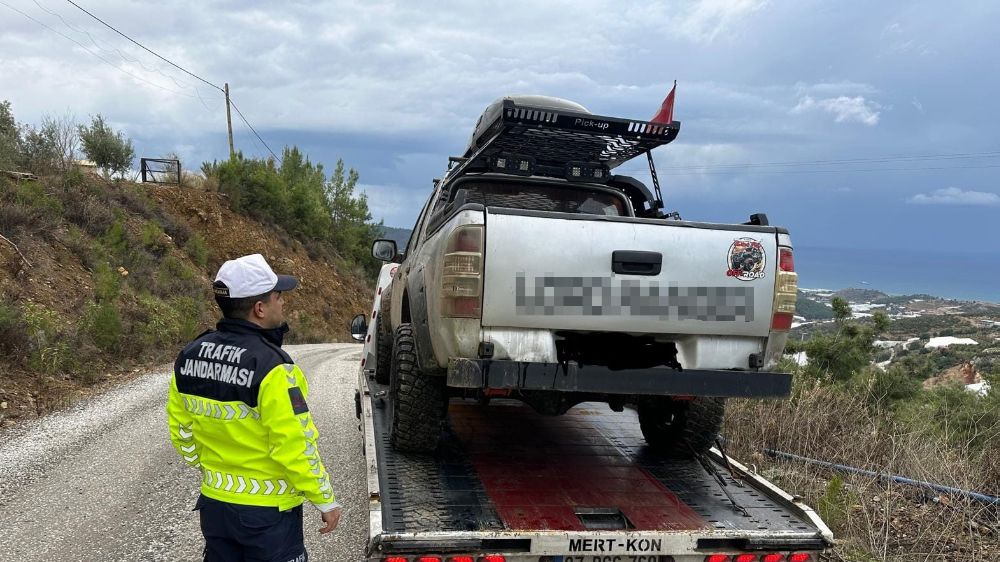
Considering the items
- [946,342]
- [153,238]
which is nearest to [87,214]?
[153,238]

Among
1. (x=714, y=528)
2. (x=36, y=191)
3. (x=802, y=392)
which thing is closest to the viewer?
(x=714, y=528)

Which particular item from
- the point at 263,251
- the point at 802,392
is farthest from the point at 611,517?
the point at 263,251

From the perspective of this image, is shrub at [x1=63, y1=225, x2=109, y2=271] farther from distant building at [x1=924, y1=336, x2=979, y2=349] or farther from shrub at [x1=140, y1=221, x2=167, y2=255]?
distant building at [x1=924, y1=336, x2=979, y2=349]

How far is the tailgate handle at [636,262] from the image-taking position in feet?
10.5

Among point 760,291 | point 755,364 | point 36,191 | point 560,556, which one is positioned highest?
point 36,191

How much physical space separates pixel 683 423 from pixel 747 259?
1.31m

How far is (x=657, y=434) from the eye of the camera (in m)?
4.58

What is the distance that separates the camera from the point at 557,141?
461 cm

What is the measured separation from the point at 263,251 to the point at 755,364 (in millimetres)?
28678

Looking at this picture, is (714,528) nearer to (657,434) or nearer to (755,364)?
(755,364)

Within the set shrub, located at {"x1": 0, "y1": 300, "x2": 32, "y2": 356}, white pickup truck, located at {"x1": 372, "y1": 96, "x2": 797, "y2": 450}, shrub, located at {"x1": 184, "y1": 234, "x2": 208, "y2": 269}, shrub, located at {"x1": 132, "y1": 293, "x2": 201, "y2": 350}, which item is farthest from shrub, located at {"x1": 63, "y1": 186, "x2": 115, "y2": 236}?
white pickup truck, located at {"x1": 372, "y1": 96, "x2": 797, "y2": 450}

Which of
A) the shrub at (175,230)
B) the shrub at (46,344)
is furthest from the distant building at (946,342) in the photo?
the shrub at (175,230)

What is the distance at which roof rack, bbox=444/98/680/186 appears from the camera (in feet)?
13.3

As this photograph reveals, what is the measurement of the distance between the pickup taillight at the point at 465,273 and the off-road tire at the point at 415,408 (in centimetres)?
82
